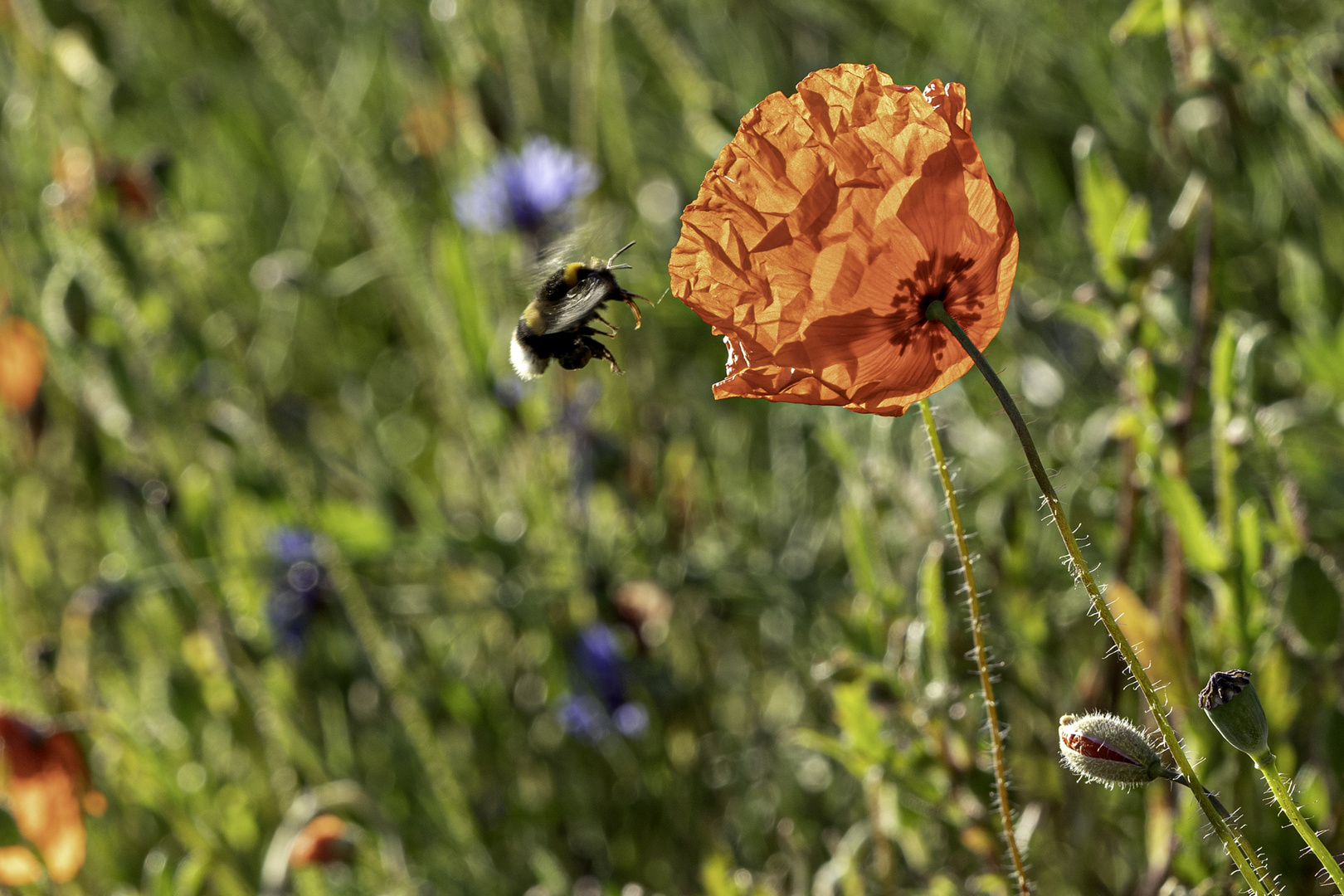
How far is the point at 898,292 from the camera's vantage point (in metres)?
0.67

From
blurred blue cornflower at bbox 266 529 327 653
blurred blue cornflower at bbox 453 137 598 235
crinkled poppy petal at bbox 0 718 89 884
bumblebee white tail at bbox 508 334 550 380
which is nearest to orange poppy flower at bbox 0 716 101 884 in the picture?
crinkled poppy petal at bbox 0 718 89 884

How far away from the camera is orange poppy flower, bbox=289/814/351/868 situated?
1.24 m

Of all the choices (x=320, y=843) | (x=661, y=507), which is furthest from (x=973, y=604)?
(x=661, y=507)

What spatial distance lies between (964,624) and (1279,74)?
23.4 inches

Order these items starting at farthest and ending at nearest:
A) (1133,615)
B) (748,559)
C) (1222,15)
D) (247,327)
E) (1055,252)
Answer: (247,327) < (1055,252) < (1222,15) < (748,559) < (1133,615)

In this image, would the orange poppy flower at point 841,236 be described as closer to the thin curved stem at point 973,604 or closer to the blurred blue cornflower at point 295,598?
the thin curved stem at point 973,604

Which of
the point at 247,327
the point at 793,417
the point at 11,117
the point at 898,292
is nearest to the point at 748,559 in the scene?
the point at 793,417

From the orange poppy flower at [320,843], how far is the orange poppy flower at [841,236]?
0.80 metres

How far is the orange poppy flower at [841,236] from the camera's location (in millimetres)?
655

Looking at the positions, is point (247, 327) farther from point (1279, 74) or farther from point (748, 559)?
point (1279, 74)

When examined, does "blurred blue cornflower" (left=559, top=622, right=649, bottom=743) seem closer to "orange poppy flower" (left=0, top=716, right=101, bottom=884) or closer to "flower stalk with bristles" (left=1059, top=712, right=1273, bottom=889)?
"orange poppy flower" (left=0, top=716, right=101, bottom=884)

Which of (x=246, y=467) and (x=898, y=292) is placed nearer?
(x=898, y=292)

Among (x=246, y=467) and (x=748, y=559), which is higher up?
(x=748, y=559)

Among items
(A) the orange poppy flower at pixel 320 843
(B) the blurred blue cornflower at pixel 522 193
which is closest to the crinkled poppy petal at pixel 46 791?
(A) the orange poppy flower at pixel 320 843
